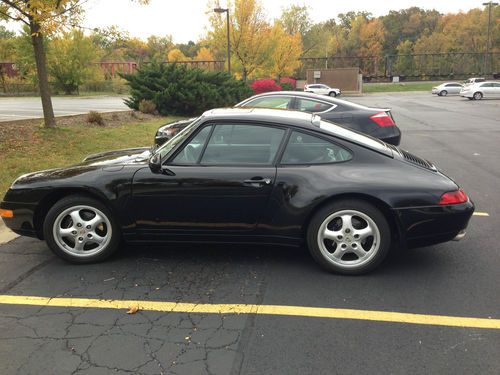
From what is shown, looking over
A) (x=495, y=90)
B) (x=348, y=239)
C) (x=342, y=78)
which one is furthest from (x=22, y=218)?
(x=342, y=78)

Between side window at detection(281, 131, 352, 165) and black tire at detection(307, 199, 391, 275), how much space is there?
41cm

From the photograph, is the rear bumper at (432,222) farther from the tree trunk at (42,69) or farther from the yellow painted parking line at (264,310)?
the tree trunk at (42,69)

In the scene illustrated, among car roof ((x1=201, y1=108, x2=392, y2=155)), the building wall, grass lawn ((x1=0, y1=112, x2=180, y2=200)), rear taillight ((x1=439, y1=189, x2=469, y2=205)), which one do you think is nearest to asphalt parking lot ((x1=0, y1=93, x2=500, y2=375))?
rear taillight ((x1=439, y1=189, x2=469, y2=205))

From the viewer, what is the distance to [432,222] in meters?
3.64

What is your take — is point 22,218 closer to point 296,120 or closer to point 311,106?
point 296,120

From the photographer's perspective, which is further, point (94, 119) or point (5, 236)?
point (94, 119)

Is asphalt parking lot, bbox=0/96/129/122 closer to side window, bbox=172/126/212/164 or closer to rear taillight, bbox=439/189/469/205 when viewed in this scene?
side window, bbox=172/126/212/164

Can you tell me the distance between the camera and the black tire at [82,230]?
391 cm

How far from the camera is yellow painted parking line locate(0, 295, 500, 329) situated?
3068mm

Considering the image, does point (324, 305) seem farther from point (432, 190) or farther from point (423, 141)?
point (423, 141)

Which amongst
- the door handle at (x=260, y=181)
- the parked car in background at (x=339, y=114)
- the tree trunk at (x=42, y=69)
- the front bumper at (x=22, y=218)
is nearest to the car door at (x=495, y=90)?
the parked car in background at (x=339, y=114)

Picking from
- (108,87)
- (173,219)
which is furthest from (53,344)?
(108,87)

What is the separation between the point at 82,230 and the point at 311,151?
2.11m

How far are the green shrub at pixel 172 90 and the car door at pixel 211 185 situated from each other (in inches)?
509
